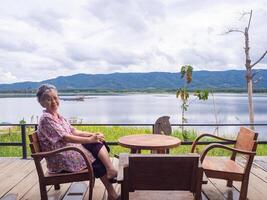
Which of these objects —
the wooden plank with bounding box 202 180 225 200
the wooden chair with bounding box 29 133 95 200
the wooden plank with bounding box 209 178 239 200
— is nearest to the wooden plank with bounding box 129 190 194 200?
the wooden chair with bounding box 29 133 95 200

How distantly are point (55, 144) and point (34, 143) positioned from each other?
0.20m

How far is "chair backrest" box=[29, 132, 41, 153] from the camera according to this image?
2.91 metres

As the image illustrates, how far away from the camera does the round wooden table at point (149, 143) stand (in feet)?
10.7

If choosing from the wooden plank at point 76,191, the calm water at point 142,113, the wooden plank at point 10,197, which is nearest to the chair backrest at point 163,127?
the wooden plank at point 76,191

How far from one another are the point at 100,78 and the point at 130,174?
358 feet

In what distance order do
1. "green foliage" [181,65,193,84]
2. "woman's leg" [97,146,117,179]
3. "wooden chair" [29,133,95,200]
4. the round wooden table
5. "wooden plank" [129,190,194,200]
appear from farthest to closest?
1. "green foliage" [181,65,193,84]
2. the round wooden table
3. "woman's leg" [97,146,117,179]
4. "wooden chair" [29,133,95,200]
5. "wooden plank" [129,190,194,200]

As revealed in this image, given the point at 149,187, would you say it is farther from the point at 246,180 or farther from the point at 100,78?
the point at 100,78

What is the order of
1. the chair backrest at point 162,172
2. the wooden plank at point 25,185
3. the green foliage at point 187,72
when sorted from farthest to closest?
1. the green foliage at point 187,72
2. the wooden plank at point 25,185
3. the chair backrest at point 162,172

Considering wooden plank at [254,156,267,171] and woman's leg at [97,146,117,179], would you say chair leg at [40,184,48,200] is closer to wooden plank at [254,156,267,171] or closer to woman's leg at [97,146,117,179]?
woman's leg at [97,146,117,179]

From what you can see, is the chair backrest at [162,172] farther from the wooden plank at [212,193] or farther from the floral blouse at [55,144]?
the wooden plank at [212,193]

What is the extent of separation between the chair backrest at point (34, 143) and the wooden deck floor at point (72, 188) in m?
0.74

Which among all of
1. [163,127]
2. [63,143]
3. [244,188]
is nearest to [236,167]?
[244,188]

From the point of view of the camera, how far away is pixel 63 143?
10.1ft

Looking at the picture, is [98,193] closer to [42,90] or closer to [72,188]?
[72,188]
